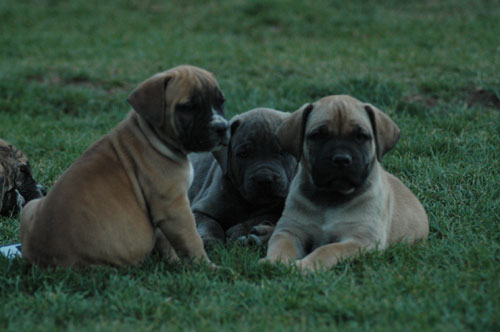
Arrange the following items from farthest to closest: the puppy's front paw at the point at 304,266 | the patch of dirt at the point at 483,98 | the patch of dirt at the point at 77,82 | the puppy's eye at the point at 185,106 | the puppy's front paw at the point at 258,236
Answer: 1. the patch of dirt at the point at 77,82
2. the patch of dirt at the point at 483,98
3. the puppy's front paw at the point at 258,236
4. the puppy's eye at the point at 185,106
5. the puppy's front paw at the point at 304,266

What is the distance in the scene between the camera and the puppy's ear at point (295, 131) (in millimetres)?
5555

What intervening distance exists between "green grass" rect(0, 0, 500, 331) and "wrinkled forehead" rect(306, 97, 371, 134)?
107 cm

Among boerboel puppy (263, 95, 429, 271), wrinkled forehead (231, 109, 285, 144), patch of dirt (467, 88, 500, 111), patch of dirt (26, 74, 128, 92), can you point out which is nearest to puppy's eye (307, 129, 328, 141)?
boerboel puppy (263, 95, 429, 271)

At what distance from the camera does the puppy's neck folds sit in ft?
16.8

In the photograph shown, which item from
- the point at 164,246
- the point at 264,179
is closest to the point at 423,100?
the point at 264,179

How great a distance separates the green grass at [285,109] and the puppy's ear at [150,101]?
3.82 ft

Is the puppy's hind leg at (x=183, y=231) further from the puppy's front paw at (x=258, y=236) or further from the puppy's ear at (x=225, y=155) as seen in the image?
the puppy's ear at (x=225, y=155)

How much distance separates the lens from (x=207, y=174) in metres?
7.10

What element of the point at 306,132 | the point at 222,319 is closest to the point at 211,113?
the point at 306,132

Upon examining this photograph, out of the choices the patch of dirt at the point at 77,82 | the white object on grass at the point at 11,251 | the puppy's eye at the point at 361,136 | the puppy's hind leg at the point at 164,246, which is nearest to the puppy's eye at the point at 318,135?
the puppy's eye at the point at 361,136

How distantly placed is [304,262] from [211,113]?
137 centimetres

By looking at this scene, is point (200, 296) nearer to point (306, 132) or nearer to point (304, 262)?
point (304, 262)

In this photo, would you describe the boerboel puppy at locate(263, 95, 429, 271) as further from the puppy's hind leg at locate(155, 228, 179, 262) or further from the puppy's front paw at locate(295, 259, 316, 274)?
the puppy's hind leg at locate(155, 228, 179, 262)

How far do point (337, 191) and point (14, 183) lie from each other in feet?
10.9
